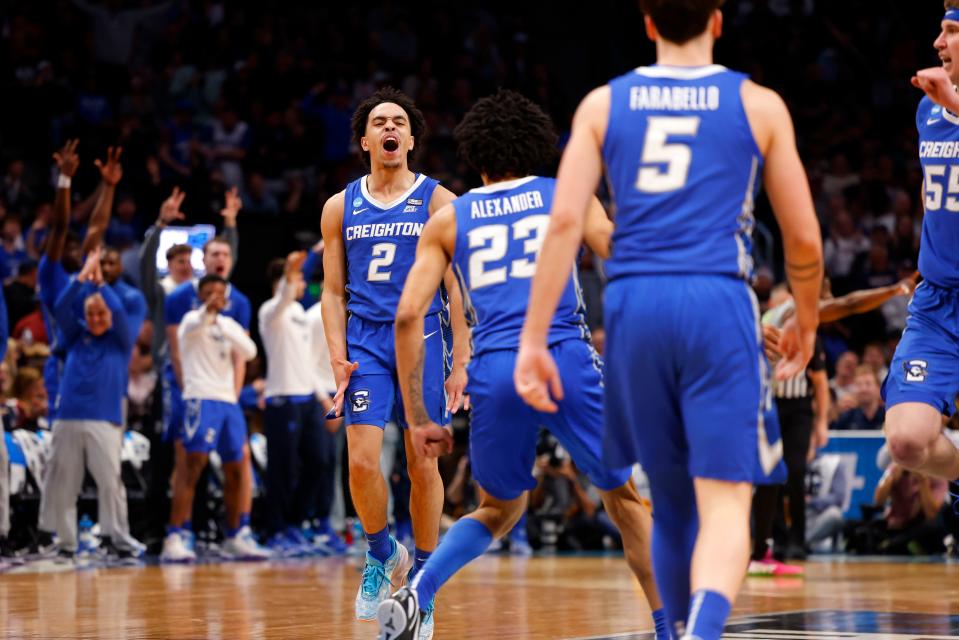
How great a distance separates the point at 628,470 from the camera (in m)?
5.43

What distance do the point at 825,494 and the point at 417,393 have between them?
10.1 metres

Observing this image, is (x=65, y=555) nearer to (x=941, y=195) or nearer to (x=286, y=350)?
(x=286, y=350)

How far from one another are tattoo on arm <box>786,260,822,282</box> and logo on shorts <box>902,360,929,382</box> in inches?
98.2

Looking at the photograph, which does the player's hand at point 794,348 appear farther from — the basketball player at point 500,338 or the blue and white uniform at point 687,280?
Result: the basketball player at point 500,338

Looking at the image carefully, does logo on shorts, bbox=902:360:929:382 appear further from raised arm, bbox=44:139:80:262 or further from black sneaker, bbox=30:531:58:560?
black sneaker, bbox=30:531:58:560

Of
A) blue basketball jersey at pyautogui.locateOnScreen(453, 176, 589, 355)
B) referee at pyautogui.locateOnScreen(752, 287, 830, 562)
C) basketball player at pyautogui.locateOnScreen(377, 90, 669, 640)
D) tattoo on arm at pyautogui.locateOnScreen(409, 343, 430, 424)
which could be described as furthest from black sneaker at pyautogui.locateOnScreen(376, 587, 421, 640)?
referee at pyautogui.locateOnScreen(752, 287, 830, 562)

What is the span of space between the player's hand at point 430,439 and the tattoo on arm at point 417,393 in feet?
0.10

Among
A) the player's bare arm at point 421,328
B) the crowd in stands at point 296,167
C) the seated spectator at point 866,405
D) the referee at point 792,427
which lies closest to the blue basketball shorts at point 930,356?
the player's bare arm at point 421,328

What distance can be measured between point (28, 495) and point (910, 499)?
27.1ft

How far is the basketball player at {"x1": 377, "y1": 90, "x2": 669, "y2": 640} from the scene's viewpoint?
535 cm

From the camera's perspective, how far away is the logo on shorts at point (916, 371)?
666cm

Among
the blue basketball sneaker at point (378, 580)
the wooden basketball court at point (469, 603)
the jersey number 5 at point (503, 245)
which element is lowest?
the wooden basketball court at point (469, 603)

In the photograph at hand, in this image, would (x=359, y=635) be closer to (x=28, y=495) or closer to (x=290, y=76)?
(x=28, y=495)

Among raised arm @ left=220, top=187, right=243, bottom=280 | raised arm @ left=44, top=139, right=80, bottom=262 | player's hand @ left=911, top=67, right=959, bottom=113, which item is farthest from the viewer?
raised arm @ left=220, top=187, right=243, bottom=280
